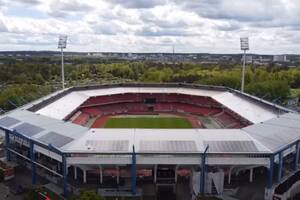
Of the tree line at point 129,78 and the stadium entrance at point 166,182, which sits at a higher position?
the tree line at point 129,78

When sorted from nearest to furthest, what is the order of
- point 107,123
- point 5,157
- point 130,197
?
1. point 130,197
2. point 5,157
3. point 107,123

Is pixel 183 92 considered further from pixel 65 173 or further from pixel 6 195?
pixel 6 195

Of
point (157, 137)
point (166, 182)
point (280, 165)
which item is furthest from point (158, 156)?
point (280, 165)

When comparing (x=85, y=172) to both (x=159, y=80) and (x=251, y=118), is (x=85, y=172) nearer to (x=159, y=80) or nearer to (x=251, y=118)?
(x=251, y=118)

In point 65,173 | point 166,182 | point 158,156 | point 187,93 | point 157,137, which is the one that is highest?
point 187,93

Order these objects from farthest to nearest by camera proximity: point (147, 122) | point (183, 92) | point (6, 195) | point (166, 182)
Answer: point (183, 92) < point (147, 122) < point (166, 182) < point (6, 195)

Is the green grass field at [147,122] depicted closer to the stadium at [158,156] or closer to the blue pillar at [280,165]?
the stadium at [158,156]

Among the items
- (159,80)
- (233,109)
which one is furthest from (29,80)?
(233,109)

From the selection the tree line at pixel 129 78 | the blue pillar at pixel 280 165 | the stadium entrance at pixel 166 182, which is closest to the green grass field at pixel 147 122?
the tree line at pixel 129 78

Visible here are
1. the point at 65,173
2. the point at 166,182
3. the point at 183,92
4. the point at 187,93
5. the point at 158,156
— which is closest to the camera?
the point at 65,173
